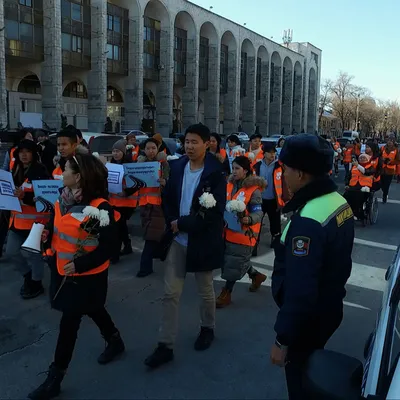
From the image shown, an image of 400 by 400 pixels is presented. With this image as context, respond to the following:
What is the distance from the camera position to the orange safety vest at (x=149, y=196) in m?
6.32

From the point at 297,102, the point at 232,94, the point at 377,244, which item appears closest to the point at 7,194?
the point at 377,244

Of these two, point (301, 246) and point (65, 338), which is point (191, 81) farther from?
point (301, 246)

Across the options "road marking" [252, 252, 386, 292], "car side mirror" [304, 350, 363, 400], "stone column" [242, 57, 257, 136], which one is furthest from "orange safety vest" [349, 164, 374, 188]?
"stone column" [242, 57, 257, 136]

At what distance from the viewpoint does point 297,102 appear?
7869 cm

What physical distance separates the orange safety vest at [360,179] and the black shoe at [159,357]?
285 inches

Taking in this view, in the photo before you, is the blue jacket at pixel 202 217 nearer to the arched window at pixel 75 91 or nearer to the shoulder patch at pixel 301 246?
the shoulder patch at pixel 301 246

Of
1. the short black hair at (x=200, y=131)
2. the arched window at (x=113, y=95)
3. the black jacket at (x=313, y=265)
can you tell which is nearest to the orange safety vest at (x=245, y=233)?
the short black hair at (x=200, y=131)

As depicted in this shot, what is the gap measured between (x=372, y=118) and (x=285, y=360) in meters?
98.8

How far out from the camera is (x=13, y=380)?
3447 millimetres

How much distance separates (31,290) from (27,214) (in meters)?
0.91

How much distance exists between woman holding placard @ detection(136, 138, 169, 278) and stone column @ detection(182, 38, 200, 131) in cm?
4398

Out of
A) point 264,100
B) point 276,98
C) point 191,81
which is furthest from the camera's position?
point 276,98

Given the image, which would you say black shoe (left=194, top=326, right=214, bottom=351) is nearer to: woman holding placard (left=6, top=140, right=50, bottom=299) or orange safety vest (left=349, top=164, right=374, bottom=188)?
woman holding placard (left=6, top=140, right=50, bottom=299)

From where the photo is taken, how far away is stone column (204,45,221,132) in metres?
53.9
